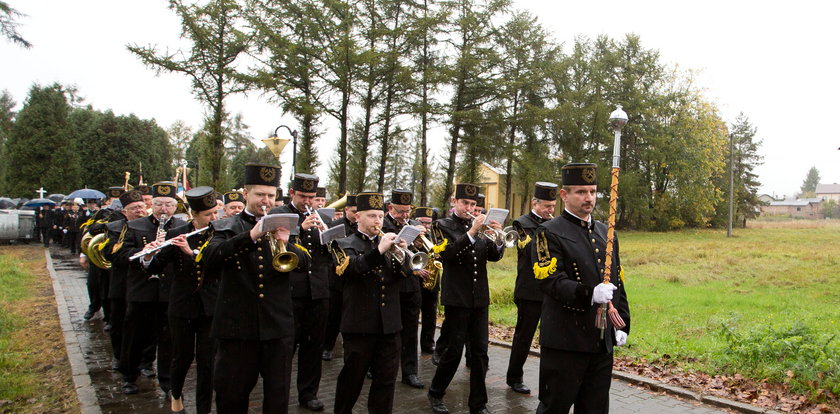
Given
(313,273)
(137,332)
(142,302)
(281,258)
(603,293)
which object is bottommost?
(137,332)

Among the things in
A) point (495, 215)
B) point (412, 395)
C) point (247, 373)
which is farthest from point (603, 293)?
point (412, 395)

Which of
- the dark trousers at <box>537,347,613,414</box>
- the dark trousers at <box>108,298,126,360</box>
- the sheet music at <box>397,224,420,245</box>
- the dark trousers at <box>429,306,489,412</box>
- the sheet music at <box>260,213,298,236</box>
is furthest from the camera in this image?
the dark trousers at <box>108,298,126,360</box>

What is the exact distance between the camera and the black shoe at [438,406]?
5930mm

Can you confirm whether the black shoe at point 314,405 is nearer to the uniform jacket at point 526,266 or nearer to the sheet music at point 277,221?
the uniform jacket at point 526,266

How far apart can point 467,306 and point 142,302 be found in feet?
12.2

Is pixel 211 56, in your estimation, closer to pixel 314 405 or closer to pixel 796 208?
pixel 314 405

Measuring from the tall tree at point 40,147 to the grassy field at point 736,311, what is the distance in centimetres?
3839

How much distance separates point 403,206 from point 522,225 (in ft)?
5.25

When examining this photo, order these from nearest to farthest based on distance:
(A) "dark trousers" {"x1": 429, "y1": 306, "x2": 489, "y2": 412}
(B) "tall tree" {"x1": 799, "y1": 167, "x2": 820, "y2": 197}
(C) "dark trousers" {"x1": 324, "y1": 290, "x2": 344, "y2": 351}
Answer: (A) "dark trousers" {"x1": 429, "y1": 306, "x2": 489, "y2": 412}, (C) "dark trousers" {"x1": 324, "y1": 290, "x2": 344, "y2": 351}, (B) "tall tree" {"x1": 799, "y1": 167, "x2": 820, "y2": 197}

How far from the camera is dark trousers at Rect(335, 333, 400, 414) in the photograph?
4910 millimetres

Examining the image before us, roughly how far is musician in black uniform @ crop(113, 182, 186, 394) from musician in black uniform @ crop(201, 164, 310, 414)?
88.9 inches

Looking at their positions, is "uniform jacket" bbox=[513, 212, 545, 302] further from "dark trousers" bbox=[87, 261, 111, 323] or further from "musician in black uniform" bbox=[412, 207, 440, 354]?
"dark trousers" bbox=[87, 261, 111, 323]

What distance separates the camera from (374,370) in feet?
16.6

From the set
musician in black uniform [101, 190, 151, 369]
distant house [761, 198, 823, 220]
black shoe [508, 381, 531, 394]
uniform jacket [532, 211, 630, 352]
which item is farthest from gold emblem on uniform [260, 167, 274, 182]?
distant house [761, 198, 823, 220]
